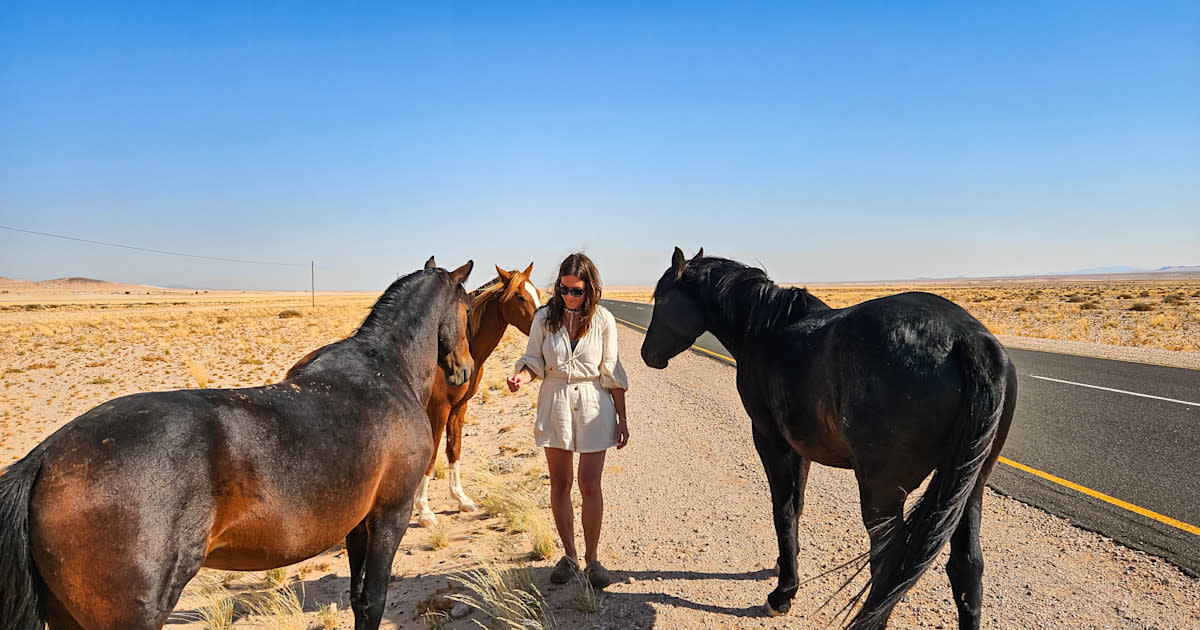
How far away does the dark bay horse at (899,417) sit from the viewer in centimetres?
275

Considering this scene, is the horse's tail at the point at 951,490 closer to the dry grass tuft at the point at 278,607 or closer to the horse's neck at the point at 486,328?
the dry grass tuft at the point at 278,607

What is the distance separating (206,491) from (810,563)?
3.84m

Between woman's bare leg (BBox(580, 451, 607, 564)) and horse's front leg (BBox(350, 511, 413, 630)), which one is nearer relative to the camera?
horse's front leg (BBox(350, 511, 413, 630))

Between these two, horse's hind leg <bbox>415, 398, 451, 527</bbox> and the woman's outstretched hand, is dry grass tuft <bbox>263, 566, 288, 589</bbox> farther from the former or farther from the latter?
the woman's outstretched hand

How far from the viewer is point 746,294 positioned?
416 centimetres

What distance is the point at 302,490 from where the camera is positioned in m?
2.58

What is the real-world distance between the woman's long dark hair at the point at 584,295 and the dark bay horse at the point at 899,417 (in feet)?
3.93

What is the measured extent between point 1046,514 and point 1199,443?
11.4 ft

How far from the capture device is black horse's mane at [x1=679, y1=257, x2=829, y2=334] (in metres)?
3.92

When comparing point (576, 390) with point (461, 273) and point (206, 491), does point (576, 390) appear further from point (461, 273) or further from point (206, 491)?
point (206, 491)

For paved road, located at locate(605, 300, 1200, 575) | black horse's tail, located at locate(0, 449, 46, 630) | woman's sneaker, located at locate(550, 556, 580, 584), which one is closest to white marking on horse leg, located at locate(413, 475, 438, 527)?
woman's sneaker, located at locate(550, 556, 580, 584)

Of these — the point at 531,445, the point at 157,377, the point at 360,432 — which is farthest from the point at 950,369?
the point at 157,377

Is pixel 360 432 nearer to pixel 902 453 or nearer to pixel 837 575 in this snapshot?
pixel 902 453

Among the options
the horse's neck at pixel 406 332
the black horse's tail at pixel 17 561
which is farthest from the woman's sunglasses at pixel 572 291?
the black horse's tail at pixel 17 561
